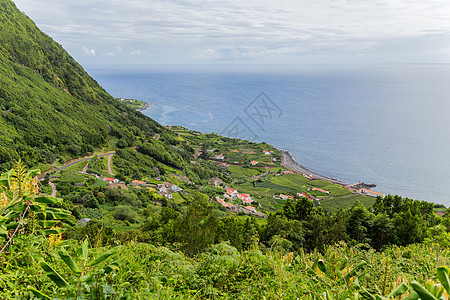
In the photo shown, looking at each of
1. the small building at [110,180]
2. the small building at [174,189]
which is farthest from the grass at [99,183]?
the small building at [174,189]

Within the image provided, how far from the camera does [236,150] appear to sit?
247ft

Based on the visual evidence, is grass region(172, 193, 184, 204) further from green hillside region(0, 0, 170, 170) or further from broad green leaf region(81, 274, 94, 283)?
broad green leaf region(81, 274, 94, 283)

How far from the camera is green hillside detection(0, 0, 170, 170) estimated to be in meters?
40.3

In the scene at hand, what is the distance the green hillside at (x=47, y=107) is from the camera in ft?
132

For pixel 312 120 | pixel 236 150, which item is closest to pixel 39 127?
pixel 236 150

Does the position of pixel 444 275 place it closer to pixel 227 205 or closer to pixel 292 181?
pixel 227 205

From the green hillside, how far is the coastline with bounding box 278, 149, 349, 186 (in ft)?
104

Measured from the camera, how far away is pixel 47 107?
50.1 meters

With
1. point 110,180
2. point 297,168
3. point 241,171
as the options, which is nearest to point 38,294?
point 110,180

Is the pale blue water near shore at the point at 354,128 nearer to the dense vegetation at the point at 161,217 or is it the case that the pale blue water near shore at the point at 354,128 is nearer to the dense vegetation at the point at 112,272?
the dense vegetation at the point at 161,217

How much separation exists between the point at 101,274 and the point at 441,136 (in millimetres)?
89459

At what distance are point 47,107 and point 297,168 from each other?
54.4 meters

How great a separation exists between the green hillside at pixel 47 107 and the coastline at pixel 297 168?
31.6m

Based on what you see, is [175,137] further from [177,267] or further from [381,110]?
[381,110]
